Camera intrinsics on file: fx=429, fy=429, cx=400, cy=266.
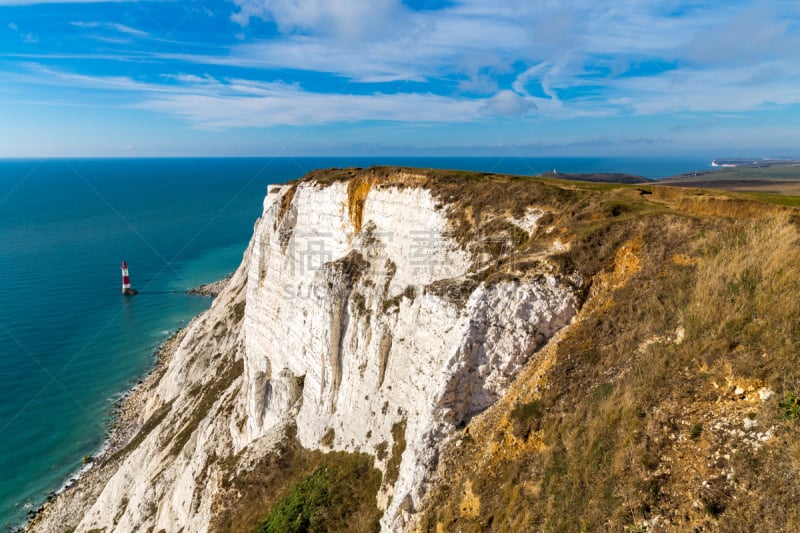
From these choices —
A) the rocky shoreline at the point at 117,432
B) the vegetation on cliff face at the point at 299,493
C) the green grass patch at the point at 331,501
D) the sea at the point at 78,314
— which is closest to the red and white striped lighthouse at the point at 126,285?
the sea at the point at 78,314

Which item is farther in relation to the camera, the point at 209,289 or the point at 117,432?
the point at 209,289

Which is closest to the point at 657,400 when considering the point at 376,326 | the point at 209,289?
the point at 376,326

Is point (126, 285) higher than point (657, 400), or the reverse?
point (657, 400)

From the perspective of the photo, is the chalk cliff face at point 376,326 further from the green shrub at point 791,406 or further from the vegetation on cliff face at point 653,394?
the green shrub at point 791,406

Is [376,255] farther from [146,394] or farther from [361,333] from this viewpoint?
[146,394]

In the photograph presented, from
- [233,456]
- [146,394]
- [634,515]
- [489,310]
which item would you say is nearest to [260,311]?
[233,456]

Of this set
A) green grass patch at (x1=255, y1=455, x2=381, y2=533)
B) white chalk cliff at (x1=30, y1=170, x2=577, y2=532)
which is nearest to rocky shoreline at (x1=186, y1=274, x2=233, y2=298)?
white chalk cliff at (x1=30, y1=170, x2=577, y2=532)

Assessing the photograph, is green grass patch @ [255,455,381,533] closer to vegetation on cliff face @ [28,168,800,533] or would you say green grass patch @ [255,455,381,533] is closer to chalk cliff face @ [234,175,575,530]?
vegetation on cliff face @ [28,168,800,533]

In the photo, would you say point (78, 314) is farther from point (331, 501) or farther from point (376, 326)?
point (331, 501)
